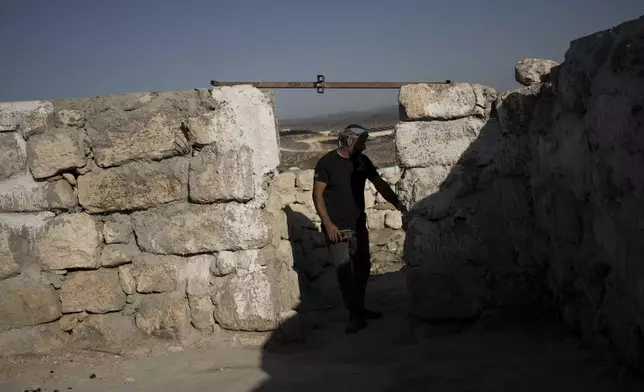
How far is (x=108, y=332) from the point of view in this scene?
3225mm

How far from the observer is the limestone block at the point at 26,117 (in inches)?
125

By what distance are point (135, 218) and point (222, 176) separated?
2.02 feet

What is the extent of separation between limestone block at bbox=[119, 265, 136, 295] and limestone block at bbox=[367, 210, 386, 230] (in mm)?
4816

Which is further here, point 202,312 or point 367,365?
point 202,312

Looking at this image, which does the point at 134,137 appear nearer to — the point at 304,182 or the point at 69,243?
the point at 69,243

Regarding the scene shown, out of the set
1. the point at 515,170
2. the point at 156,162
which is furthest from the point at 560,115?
the point at 156,162

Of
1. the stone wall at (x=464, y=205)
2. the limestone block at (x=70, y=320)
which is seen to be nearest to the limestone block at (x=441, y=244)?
the stone wall at (x=464, y=205)

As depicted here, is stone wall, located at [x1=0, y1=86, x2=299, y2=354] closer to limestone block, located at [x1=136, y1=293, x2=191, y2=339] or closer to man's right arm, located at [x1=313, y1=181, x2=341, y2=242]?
limestone block, located at [x1=136, y1=293, x2=191, y2=339]

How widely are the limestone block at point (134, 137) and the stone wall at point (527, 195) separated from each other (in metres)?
1.36

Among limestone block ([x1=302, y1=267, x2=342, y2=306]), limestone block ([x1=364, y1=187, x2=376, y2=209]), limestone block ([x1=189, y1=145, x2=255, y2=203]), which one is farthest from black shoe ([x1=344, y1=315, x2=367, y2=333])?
limestone block ([x1=364, y1=187, x2=376, y2=209])

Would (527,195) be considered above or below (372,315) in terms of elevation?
above

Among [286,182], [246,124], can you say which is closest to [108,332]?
[246,124]

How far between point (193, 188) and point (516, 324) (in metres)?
2.03

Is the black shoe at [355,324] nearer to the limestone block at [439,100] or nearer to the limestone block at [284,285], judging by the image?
the limestone block at [284,285]
